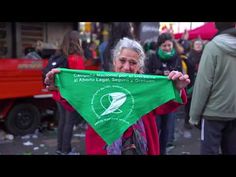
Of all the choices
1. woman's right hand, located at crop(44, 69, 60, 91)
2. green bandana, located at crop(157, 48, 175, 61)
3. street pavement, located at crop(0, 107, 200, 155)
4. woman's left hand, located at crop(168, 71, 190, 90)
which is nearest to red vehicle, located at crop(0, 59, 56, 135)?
street pavement, located at crop(0, 107, 200, 155)

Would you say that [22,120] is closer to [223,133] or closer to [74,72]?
[223,133]

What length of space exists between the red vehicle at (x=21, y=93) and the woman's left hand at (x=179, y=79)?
4378 millimetres

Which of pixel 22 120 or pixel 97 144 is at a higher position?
pixel 97 144

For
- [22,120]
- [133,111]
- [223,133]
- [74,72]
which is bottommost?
[22,120]

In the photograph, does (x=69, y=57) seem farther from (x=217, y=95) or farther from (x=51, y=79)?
(x=51, y=79)

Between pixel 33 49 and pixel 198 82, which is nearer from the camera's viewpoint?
pixel 198 82

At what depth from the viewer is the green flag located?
239cm

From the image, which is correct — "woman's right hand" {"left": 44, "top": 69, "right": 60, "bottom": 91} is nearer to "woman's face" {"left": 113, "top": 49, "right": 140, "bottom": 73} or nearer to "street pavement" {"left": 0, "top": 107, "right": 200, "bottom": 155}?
"woman's face" {"left": 113, "top": 49, "right": 140, "bottom": 73}

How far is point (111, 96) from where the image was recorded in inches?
95.1

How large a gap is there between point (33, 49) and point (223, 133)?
489 cm

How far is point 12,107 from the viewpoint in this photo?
656 cm

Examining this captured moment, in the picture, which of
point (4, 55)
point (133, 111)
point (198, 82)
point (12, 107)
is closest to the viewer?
point (133, 111)

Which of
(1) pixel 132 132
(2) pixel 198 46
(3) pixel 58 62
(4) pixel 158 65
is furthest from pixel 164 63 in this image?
(1) pixel 132 132
